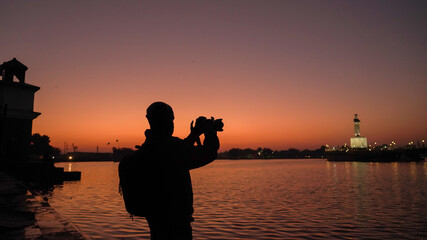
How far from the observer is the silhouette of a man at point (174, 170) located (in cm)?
277

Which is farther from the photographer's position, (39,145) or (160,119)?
(39,145)

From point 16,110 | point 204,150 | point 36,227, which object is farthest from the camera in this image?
point 16,110

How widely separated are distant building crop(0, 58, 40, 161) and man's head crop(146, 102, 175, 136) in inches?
1439

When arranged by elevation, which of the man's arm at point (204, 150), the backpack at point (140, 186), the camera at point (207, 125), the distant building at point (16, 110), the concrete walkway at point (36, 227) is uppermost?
the distant building at point (16, 110)

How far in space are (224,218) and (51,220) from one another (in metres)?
10.2

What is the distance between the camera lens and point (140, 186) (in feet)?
9.11

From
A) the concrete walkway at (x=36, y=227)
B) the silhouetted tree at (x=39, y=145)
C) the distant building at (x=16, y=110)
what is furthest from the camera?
the silhouetted tree at (x=39, y=145)

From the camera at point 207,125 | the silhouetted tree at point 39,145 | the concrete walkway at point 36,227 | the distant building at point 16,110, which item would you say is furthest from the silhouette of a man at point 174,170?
the silhouetted tree at point 39,145

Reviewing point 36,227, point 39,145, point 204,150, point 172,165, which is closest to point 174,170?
point 172,165

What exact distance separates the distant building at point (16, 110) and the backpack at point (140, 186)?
3649 cm

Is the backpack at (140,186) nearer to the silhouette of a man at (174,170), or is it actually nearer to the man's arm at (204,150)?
the silhouette of a man at (174,170)

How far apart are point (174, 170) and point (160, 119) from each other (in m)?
0.49

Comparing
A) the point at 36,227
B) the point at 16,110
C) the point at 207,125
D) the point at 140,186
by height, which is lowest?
the point at 36,227

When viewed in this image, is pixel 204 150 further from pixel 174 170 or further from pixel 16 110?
pixel 16 110
